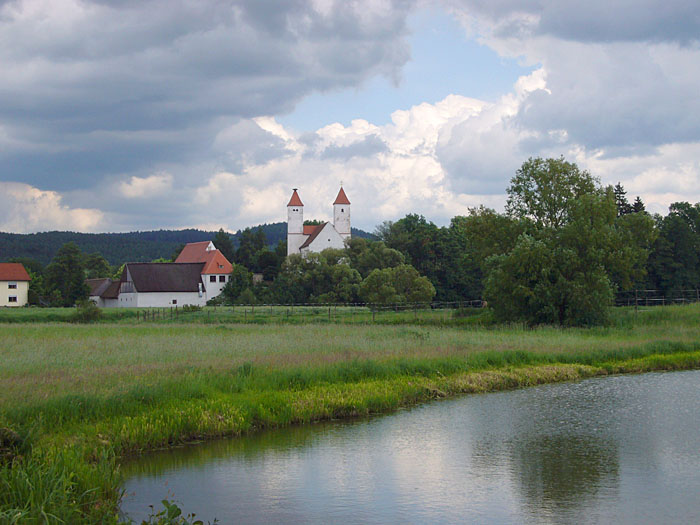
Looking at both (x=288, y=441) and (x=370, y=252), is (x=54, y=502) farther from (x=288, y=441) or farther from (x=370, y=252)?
(x=370, y=252)

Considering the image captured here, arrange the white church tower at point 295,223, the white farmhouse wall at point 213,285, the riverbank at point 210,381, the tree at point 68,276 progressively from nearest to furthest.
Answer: the riverbank at point 210,381, the tree at point 68,276, the white farmhouse wall at point 213,285, the white church tower at point 295,223

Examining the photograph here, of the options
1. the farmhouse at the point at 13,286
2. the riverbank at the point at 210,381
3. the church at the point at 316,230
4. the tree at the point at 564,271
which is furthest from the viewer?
the church at the point at 316,230

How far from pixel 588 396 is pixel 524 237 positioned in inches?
1032

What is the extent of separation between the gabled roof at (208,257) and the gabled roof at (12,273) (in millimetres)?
24244

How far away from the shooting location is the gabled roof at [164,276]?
294 feet

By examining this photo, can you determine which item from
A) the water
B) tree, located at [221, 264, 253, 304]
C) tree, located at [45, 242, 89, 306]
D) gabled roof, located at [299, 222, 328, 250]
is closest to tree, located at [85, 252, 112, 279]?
gabled roof, located at [299, 222, 328, 250]

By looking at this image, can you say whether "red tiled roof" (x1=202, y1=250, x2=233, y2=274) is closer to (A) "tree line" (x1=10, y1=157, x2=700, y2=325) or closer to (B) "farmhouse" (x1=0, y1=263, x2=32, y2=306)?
(A) "tree line" (x1=10, y1=157, x2=700, y2=325)

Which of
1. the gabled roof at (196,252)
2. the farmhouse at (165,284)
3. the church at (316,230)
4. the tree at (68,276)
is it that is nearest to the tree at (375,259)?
the church at (316,230)

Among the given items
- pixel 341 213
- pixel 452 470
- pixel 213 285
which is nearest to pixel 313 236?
pixel 341 213

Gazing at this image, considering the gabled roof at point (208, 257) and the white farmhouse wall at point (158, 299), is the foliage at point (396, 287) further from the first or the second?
the gabled roof at point (208, 257)

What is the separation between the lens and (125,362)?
23.6 metres

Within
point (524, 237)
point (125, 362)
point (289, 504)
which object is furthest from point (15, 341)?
point (524, 237)

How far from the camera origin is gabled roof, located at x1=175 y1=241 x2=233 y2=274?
95375 millimetres

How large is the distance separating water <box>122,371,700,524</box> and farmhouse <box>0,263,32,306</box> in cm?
8999
